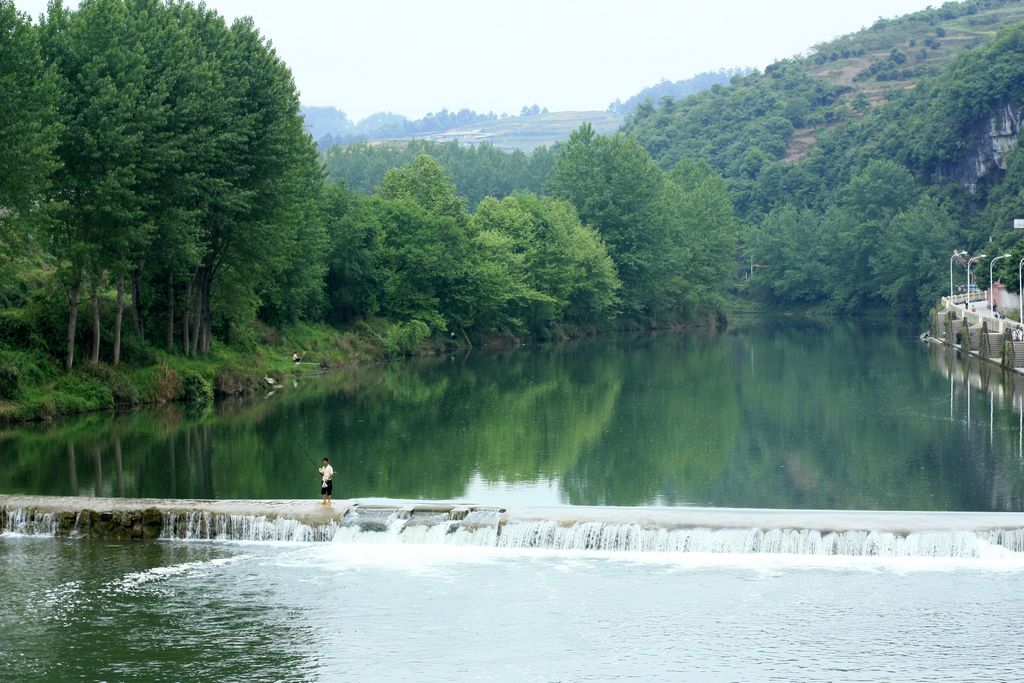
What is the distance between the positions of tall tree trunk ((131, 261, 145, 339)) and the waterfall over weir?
Result: 25.4 meters

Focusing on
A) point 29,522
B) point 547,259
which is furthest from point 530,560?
point 547,259

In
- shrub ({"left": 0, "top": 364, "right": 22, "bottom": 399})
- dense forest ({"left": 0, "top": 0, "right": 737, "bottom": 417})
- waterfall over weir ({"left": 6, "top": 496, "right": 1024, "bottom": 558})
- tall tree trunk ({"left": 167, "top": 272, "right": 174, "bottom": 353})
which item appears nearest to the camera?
waterfall over weir ({"left": 6, "top": 496, "right": 1024, "bottom": 558})

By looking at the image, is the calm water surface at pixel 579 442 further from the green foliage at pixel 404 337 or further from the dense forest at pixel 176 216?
the green foliage at pixel 404 337

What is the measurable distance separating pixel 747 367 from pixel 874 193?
89.1 metres

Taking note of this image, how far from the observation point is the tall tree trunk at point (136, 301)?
196 ft

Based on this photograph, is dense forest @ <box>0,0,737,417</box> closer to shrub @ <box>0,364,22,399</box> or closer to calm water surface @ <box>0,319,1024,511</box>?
shrub @ <box>0,364,22,399</box>

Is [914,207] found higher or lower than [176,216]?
lower

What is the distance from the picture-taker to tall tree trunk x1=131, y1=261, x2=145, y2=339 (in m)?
59.6

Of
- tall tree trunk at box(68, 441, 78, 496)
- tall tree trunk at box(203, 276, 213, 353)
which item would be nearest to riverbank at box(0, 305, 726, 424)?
tall tree trunk at box(203, 276, 213, 353)

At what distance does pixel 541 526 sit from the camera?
32656 mm

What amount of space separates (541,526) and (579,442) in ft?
54.8

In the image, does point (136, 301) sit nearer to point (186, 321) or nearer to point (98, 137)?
point (186, 321)

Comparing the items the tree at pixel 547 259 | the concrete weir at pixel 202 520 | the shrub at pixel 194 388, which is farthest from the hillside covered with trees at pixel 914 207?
the concrete weir at pixel 202 520

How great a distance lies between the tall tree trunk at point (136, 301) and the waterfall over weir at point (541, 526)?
25366 mm
